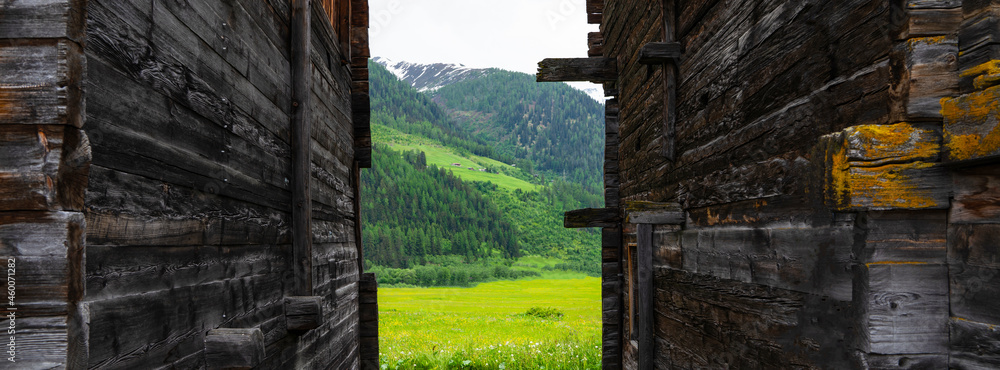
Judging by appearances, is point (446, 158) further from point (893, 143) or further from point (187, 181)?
point (893, 143)

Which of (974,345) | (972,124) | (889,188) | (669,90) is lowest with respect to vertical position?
(974,345)

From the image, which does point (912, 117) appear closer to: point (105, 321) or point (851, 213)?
point (851, 213)

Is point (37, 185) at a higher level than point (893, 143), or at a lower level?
lower

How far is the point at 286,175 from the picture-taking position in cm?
399

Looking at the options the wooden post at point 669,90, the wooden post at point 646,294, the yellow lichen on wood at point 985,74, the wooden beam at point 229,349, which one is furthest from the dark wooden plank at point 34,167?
the wooden post at point 646,294

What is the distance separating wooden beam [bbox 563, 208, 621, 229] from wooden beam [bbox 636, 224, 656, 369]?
213cm

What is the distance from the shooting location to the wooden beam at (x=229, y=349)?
2.62 metres

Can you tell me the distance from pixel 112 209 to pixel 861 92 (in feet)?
9.31

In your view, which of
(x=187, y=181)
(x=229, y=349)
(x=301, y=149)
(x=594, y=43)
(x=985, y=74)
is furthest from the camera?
(x=594, y=43)

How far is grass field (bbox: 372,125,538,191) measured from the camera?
138 metres

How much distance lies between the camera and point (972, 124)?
1899 mm

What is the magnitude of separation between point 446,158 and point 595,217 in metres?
143

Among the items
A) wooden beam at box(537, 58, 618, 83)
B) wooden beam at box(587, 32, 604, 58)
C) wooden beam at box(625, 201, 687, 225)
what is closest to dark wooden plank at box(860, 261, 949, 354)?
wooden beam at box(625, 201, 687, 225)

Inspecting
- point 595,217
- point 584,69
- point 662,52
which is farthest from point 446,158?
point 662,52
